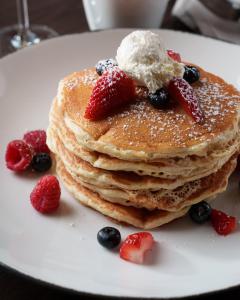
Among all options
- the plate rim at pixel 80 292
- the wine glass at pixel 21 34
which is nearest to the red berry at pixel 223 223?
the plate rim at pixel 80 292

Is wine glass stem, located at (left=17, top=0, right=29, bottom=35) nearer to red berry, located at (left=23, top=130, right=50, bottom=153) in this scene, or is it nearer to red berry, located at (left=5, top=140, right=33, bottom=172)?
red berry, located at (left=23, top=130, right=50, bottom=153)

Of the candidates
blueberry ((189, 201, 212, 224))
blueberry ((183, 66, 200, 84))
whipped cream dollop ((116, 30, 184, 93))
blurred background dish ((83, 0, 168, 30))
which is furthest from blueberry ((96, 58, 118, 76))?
blurred background dish ((83, 0, 168, 30))

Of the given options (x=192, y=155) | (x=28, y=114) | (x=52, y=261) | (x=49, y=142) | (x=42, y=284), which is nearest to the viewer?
(x=42, y=284)

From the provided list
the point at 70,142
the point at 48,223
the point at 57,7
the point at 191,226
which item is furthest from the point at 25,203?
the point at 57,7

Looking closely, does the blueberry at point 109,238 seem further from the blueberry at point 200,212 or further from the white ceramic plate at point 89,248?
the blueberry at point 200,212

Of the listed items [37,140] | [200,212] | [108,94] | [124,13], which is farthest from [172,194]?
[124,13]

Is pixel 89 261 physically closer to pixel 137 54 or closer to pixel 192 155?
pixel 192 155
